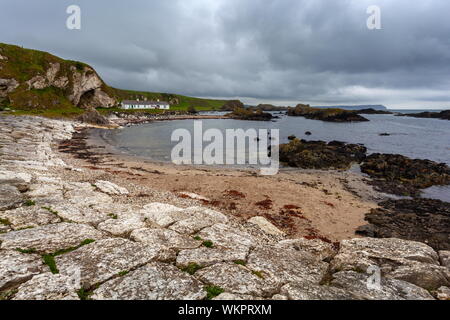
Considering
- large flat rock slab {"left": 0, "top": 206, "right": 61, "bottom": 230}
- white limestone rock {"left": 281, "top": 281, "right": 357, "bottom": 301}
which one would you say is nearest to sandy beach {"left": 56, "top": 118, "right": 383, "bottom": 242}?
large flat rock slab {"left": 0, "top": 206, "right": 61, "bottom": 230}

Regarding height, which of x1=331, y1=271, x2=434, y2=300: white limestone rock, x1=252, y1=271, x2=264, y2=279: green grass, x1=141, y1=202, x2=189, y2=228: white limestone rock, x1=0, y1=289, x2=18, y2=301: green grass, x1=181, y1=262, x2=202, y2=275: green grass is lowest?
x1=252, y1=271, x2=264, y2=279: green grass

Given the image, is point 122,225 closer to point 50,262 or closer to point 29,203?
point 50,262

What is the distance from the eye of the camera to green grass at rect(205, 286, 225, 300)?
6.75 meters

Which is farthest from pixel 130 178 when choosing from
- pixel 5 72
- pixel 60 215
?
pixel 5 72

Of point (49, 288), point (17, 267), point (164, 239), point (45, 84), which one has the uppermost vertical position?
point (45, 84)

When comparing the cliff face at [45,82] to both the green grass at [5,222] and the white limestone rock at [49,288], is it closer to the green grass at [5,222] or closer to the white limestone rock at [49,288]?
the green grass at [5,222]

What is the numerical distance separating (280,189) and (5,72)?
141 meters

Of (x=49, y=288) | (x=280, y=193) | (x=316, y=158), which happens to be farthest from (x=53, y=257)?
(x=316, y=158)

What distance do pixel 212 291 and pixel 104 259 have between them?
4.02 metres

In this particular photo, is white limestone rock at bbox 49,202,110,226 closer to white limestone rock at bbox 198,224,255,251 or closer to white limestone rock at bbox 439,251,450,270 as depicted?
white limestone rock at bbox 198,224,255,251

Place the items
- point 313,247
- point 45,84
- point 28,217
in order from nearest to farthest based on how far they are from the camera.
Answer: point 28,217 → point 313,247 → point 45,84

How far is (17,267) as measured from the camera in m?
6.99

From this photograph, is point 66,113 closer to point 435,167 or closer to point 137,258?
point 137,258

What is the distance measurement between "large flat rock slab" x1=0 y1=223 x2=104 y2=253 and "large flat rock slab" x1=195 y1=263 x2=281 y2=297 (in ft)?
17.0
